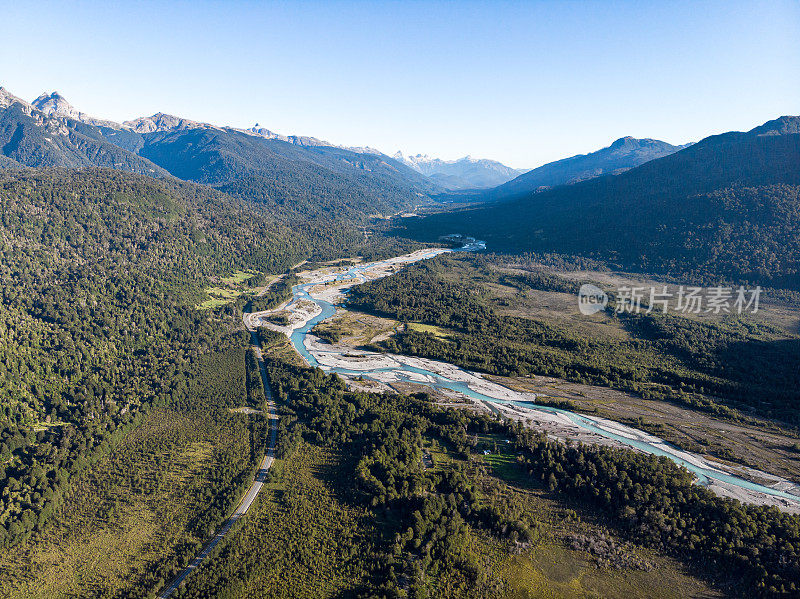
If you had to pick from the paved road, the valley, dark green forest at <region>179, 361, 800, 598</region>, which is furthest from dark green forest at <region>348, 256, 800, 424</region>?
the paved road

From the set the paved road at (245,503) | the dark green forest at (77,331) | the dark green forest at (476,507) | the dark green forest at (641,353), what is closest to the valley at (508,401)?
the dark green forest at (476,507)

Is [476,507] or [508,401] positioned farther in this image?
[508,401]

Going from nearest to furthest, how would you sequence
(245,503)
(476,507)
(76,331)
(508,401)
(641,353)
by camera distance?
1. (476,507)
2. (245,503)
3. (508,401)
4. (76,331)
5. (641,353)

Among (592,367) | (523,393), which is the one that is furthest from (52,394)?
(592,367)

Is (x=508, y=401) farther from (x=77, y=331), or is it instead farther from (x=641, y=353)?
(x=77, y=331)

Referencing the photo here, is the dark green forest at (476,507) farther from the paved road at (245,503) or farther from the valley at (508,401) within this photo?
the valley at (508,401)

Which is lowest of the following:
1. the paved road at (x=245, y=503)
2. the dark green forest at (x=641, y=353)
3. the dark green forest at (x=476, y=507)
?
the paved road at (x=245, y=503)

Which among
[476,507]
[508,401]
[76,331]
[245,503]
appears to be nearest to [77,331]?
[76,331]

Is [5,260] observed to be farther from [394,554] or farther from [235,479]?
[394,554]

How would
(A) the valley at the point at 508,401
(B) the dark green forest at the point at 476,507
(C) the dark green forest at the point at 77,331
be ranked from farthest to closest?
(C) the dark green forest at the point at 77,331, (A) the valley at the point at 508,401, (B) the dark green forest at the point at 476,507

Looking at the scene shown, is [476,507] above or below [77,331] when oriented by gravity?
below

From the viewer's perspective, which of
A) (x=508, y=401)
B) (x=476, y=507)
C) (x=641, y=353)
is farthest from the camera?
(x=641, y=353)
